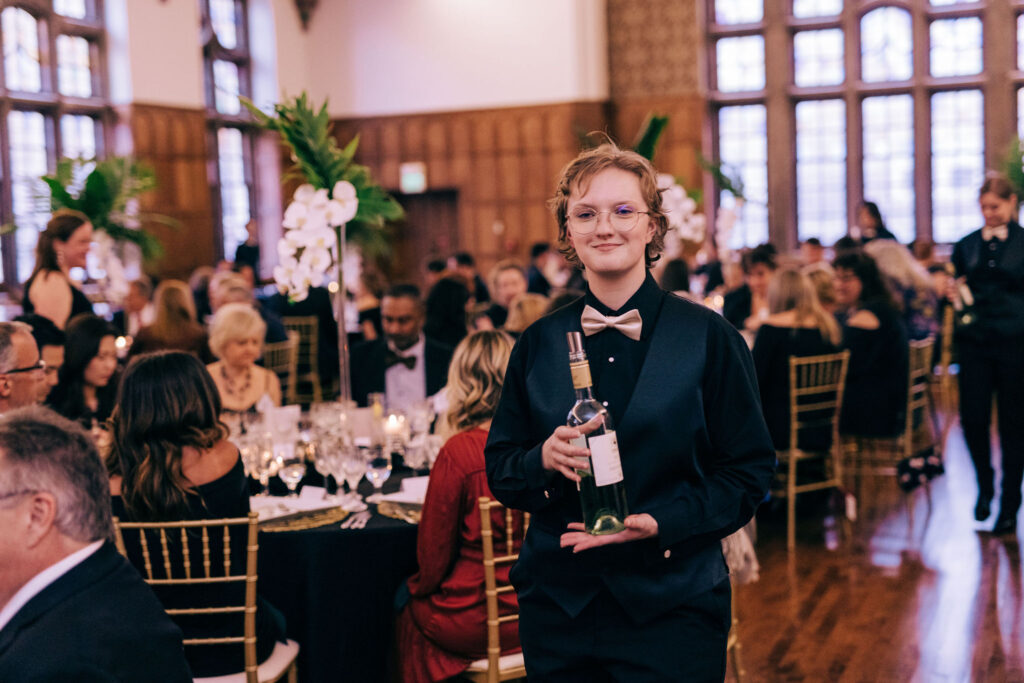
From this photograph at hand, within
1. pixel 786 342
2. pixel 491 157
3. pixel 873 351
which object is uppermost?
pixel 491 157

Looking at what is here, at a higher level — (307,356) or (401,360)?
(401,360)

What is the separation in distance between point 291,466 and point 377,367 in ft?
6.08

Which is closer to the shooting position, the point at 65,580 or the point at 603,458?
the point at 65,580

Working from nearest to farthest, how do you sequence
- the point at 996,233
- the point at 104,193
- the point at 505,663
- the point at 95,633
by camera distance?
1. the point at 95,633
2. the point at 505,663
3. the point at 996,233
4. the point at 104,193

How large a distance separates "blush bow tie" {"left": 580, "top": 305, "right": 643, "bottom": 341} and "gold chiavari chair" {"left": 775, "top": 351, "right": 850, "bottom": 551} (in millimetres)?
3643

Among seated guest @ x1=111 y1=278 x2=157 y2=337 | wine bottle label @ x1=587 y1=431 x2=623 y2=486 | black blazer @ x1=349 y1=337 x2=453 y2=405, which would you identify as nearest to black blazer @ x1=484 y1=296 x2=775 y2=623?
wine bottle label @ x1=587 y1=431 x2=623 y2=486

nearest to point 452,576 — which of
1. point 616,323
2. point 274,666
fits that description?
point 274,666

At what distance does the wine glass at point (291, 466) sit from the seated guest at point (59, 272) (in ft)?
6.27

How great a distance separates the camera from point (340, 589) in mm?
3297

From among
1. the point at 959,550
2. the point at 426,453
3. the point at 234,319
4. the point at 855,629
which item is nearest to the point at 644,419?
the point at 426,453

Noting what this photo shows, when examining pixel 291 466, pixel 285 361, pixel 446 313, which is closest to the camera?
pixel 291 466

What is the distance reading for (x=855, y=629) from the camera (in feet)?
14.1

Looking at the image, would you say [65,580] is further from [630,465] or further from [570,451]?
[630,465]

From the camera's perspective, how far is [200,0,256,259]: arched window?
1358cm
